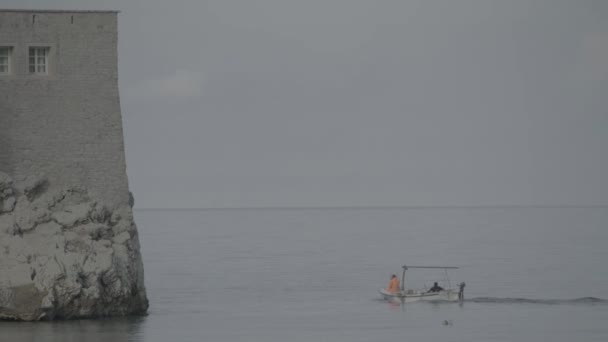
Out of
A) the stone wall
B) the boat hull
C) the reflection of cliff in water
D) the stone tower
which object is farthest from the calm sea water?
the stone wall

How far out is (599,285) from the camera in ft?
231

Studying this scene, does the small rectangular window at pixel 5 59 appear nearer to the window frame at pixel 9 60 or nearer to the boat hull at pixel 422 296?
the window frame at pixel 9 60

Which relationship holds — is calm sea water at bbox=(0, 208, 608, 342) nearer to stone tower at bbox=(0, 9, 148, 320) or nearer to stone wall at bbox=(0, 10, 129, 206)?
stone tower at bbox=(0, 9, 148, 320)

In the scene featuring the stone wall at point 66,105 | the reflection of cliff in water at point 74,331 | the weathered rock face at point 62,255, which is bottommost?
the reflection of cliff in water at point 74,331

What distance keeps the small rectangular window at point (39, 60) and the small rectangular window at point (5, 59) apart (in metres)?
0.73

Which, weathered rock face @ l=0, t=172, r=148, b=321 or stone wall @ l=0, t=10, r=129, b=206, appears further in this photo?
stone wall @ l=0, t=10, r=129, b=206

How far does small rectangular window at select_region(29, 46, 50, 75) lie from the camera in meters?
44.0

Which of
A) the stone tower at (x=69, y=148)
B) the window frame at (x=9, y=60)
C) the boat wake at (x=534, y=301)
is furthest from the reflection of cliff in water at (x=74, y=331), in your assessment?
the boat wake at (x=534, y=301)

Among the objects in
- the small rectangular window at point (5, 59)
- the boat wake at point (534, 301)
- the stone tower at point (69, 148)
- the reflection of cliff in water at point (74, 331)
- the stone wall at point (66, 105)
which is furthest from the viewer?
the boat wake at point (534, 301)

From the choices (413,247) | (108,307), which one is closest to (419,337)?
(108,307)

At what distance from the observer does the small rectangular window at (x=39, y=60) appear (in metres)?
44.0

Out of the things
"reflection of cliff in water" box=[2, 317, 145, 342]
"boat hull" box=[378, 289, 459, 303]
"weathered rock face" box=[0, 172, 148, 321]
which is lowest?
"reflection of cliff in water" box=[2, 317, 145, 342]

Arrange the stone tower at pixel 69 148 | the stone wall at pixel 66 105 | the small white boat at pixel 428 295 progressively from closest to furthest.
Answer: the stone tower at pixel 69 148 < the stone wall at pixel 66 105 < the small white boat at pixel 428 295

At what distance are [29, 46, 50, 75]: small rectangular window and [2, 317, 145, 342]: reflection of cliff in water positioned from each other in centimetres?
904
